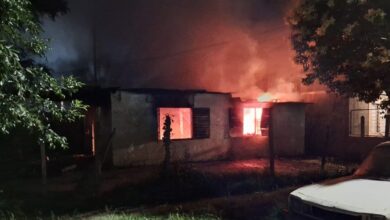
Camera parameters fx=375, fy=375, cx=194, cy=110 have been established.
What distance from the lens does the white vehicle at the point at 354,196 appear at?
415 centimetres

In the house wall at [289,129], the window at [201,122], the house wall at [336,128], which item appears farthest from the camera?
the house wall at [289,129]

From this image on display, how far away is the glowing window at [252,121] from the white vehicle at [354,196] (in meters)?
10.5

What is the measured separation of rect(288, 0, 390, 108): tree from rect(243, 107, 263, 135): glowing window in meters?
7.02

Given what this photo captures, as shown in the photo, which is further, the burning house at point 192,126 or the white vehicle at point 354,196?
the burning house at point 192,126

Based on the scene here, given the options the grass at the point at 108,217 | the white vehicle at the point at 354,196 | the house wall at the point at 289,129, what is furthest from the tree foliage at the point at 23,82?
the house wall at the point at 289,129

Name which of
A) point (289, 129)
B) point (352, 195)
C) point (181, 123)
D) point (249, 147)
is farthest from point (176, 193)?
point (289, 129)

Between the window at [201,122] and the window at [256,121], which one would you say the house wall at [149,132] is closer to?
the window at [201,122]

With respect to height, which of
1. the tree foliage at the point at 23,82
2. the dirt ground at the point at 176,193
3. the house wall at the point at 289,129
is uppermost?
the tree foliage at the point at 23,82

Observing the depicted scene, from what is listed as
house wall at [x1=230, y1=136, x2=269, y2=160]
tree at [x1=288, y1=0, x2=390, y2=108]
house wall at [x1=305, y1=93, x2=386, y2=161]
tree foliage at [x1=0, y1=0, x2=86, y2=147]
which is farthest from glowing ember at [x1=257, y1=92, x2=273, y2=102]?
tree foliage at [x1=0, y1=0, x2=86, y2=147]

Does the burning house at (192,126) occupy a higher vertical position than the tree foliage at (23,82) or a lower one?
lower

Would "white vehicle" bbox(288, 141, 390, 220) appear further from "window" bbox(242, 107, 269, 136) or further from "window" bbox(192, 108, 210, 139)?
"window" bbox(242, 107, 269, 136)

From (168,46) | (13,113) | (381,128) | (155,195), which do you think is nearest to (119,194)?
(155,195)

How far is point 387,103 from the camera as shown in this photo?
8211 mm

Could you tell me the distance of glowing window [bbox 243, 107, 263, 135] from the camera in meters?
16.2
